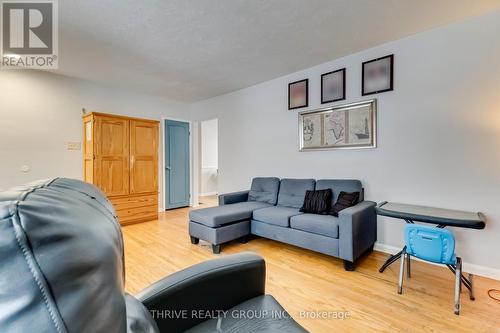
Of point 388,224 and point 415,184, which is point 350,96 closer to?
point 415,184

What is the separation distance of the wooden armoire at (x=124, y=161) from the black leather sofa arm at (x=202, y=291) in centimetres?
343

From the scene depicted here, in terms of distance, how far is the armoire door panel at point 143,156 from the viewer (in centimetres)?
424

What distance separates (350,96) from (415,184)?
4.39 feet

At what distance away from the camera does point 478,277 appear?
7.56 ft

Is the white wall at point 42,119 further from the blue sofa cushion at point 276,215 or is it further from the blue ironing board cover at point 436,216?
the blue ironing board cover at point 436,216

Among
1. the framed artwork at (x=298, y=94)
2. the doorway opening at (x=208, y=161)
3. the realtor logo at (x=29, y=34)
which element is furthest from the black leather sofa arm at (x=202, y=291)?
the doorway opening at (x=208, y=161)

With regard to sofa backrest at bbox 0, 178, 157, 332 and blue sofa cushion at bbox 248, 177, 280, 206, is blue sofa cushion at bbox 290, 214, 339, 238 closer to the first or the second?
blue sofa cushion at bbox 248, 177, 280, 206

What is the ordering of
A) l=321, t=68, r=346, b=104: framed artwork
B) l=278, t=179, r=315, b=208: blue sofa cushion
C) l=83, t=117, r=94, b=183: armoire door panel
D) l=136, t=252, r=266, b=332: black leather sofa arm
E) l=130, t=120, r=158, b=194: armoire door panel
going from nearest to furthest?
l=136, t=252, r=266, b=332: black leather sofa arm, l=321, t=68, r=346, b=104: framed artwork, l=278, t=179, r=315, b=208: blue sofa cushion, l=83, t=117, r=94, b=183: armoire door panel, l=130, t=120, r=158, b=194: armoire door panel

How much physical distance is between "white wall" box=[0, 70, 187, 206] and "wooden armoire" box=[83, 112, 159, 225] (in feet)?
0.87

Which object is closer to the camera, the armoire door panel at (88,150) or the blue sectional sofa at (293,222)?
the blue sectional sofa at (293,222)

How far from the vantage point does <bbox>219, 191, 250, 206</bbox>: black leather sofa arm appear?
11.9ft

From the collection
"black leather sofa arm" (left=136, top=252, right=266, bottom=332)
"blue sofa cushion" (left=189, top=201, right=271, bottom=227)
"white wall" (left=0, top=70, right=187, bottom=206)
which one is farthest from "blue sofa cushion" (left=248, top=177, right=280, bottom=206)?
"white wall" (left=0, top=70, right=187, bottom=206)

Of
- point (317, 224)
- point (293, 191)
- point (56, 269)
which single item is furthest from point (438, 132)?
point (56, 269)

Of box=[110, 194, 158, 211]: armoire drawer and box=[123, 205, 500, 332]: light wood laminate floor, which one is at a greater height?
box=[110, 194, 158, 211]: armoire drawer
